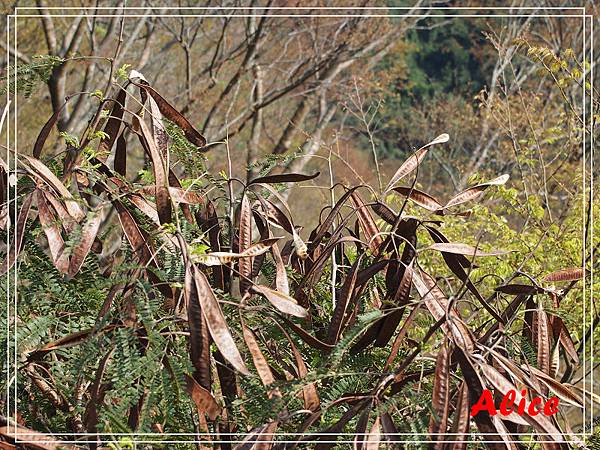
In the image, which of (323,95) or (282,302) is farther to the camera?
(323,95)

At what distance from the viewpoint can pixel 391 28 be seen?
7773 mm

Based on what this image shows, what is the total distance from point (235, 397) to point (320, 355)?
21 centimetres

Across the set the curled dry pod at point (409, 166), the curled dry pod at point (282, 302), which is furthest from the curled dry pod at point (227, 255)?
→ the curled dry pod at point (409, 166)

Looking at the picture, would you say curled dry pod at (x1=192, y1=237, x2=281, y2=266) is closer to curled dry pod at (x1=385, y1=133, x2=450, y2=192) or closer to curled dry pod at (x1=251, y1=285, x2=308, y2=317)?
curled dry pod at (x1=251, y1=285, x2=308, y2=317)

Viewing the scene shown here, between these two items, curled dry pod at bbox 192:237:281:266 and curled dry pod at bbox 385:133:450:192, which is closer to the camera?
curled dry pod at bbox 192:237:281:266

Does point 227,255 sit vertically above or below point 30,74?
below

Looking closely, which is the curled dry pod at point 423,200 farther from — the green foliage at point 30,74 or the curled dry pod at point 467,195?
the green foliage at point 30,74

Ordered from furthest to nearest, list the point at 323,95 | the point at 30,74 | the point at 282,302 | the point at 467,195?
the point at 323,95, the point at 30,74, the point at 467,195, the point at 282,302

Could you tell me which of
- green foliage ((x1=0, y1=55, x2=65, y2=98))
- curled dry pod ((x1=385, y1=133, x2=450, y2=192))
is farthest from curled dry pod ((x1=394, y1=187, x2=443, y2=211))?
green foliage ((x1=0, y1=55, x2=65, y2=98))

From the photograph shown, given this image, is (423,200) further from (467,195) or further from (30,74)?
(30,74)

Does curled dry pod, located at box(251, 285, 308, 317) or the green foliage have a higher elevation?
the green foliage

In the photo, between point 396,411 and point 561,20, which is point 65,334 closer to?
point 396,411

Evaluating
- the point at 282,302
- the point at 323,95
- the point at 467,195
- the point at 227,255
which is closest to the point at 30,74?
the point at 227,255

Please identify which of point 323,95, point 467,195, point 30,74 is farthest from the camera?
point 323,95
